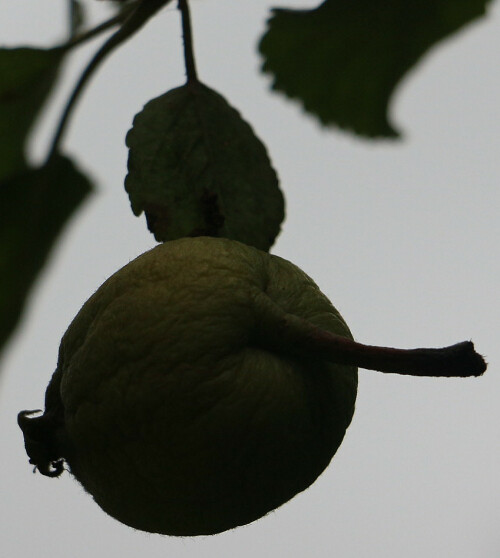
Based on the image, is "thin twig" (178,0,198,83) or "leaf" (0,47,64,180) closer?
"thin twig" (178,0,198,83)

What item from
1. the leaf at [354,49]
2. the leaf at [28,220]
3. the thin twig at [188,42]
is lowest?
the leaf at [28,220]

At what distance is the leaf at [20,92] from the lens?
2.28 m

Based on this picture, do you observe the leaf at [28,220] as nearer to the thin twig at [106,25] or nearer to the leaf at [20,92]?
the leaf at [20,92]

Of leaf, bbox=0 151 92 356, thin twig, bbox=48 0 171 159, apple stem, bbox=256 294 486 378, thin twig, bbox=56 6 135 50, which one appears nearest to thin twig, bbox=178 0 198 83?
thin twig, bbox=48 0 171 159

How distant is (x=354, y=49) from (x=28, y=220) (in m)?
0.80

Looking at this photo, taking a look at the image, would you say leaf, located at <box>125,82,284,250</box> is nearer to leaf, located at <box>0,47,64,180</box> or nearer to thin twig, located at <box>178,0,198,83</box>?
thin twig, located at <box>178,0,198,83</box>

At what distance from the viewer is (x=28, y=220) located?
7.57 feet

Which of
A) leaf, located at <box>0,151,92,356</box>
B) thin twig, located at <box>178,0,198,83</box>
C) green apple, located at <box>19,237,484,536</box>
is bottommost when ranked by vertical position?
green apple, located at <box>19,237,484,536</box>

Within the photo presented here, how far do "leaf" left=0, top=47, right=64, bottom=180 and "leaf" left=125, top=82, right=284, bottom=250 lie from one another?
0.53m

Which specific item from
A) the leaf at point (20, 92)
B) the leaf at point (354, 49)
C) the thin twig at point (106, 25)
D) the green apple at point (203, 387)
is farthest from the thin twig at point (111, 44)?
the green apple at point (203, 387)

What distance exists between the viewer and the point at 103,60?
208 cm

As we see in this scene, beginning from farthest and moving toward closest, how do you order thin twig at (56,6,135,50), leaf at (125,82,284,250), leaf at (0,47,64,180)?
leaf at (0,47,64,180), thin twig at (56,6,135,50), leaf at (125,82,284,250)

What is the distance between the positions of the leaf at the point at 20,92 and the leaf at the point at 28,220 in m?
0.11

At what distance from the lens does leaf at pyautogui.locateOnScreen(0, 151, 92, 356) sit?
7.48 feet
